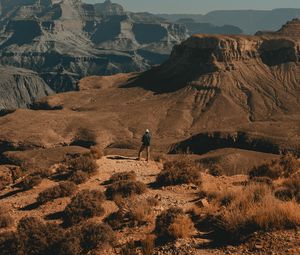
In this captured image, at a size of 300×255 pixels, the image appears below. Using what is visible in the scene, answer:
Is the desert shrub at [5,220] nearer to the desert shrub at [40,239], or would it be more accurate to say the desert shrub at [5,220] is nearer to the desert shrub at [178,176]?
the desert shrub at [40,239]

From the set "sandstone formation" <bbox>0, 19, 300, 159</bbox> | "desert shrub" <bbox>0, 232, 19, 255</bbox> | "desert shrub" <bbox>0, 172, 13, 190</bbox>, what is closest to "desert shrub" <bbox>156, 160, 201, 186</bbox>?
"desert shrub" <bbox>0, 232, 19, 255</bbox>

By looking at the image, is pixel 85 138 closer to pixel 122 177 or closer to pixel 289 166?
pixel 289 166

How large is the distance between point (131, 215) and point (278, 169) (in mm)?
8665

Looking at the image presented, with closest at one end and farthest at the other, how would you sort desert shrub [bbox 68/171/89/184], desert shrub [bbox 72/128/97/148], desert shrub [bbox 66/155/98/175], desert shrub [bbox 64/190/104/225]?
desert shrub [bbox 64/190/104/225] → desert shrub [bbox 68/171/89/184] → desert shrub [bbox 66/155/98/175] → desert shrub [bbox 72/128/97/148]

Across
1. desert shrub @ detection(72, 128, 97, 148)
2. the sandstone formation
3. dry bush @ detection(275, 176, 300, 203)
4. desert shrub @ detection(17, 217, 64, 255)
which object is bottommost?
desert shrub @ detection(72, 128, 97, 148)

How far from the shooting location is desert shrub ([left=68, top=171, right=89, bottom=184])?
22750 mm

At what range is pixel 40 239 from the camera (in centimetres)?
1571

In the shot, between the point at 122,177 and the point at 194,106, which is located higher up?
the point at 122,177

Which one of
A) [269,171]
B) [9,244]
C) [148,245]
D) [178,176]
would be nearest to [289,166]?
[269,171]

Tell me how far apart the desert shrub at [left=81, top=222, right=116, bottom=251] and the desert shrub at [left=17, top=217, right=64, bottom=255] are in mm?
638

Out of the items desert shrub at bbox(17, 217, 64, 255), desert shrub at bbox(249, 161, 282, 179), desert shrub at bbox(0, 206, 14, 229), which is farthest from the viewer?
desert shrub at bbox(249, 161, 282, 179)

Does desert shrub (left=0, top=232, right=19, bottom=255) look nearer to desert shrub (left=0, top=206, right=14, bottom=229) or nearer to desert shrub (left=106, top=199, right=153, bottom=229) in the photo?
desert shrub (left=0, top=206, right=14, bottom=229)

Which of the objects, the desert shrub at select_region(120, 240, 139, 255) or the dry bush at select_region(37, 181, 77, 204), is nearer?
the desert shrub at select_region(120, 240, 139, 255)

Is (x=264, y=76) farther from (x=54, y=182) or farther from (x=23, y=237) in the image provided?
(x=23, y=237)
